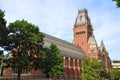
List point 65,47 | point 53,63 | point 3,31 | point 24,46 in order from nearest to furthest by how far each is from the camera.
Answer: point 3,31 < point 24,46 < point 53,63 < point 65,47

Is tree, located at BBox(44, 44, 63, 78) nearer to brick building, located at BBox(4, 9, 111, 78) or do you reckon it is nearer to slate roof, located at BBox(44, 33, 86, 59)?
slate roof, located at BBox(44, 33, 86, 59)

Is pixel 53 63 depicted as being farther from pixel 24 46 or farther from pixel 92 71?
pixel 92 71

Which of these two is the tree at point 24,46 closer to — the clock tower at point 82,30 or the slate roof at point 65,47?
the slate roof at point 65,47

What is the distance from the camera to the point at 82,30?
85.2m

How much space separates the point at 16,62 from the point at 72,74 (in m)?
32.5

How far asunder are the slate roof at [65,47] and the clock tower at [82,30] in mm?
3169

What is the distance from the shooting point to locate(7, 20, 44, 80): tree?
3853cm

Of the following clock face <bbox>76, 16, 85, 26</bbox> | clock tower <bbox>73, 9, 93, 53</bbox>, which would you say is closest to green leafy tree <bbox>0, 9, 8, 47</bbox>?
clock tower <bbox>73, 9, 93, 53</bbox>

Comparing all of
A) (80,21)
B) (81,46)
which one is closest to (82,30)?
(80,21)

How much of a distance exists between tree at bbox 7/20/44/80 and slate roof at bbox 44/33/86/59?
19696 mm

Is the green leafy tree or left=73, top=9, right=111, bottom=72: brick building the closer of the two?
the green leafy tree

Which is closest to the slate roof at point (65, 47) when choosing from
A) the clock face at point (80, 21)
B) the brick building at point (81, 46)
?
the brick building at point (81, 46)

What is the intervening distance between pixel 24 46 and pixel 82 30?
48.9 metres

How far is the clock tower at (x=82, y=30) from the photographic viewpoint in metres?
83.9
